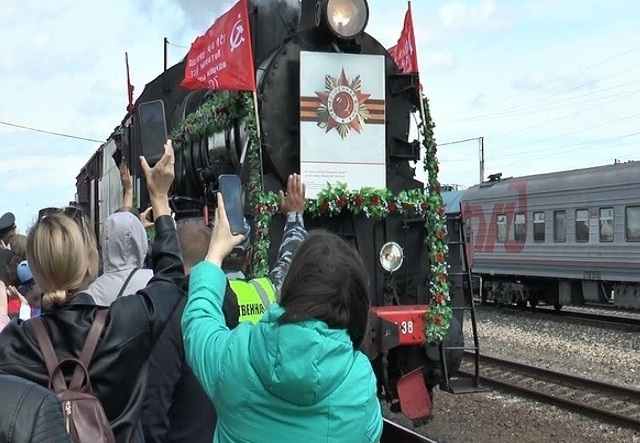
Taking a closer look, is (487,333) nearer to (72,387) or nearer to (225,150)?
(225,150)

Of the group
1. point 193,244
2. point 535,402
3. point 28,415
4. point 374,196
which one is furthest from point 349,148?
point 28,415

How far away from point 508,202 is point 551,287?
2.71m

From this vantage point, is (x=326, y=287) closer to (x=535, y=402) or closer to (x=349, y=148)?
(x=349, y=148)

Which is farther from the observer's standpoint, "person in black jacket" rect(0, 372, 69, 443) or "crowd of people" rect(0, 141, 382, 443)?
"crowd of people" rect(0, 141, 382, 443)

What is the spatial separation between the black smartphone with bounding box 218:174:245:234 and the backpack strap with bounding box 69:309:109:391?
0.69 metres

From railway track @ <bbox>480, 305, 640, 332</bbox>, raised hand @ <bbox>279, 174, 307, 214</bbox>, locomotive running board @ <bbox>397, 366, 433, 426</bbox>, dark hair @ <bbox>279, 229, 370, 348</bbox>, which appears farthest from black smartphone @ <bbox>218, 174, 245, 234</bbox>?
railway track @ <bbox>480, 305, 640, 332</bbox>

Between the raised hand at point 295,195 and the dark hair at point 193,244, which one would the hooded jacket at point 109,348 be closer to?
the dark hair at point 193,244

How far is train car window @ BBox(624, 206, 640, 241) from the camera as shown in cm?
1554

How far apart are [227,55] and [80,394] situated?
14.0ft

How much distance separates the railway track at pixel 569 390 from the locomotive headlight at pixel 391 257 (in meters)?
3.27

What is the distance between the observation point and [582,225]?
17250 millimetres

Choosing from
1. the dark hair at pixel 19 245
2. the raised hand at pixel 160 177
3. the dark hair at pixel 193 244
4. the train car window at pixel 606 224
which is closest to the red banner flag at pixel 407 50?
the dark hair at pixel 19 245

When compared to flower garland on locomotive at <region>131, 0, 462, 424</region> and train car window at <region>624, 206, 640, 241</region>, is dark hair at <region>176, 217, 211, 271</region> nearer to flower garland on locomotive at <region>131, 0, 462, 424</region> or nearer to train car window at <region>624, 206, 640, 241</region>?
flower garland on locomotive at <region>131, 0, 462, 424</region>

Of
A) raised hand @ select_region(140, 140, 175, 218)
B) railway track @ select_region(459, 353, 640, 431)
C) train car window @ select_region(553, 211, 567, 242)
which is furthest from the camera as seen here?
train car window @ select_region(553, 211, 567, 242)
